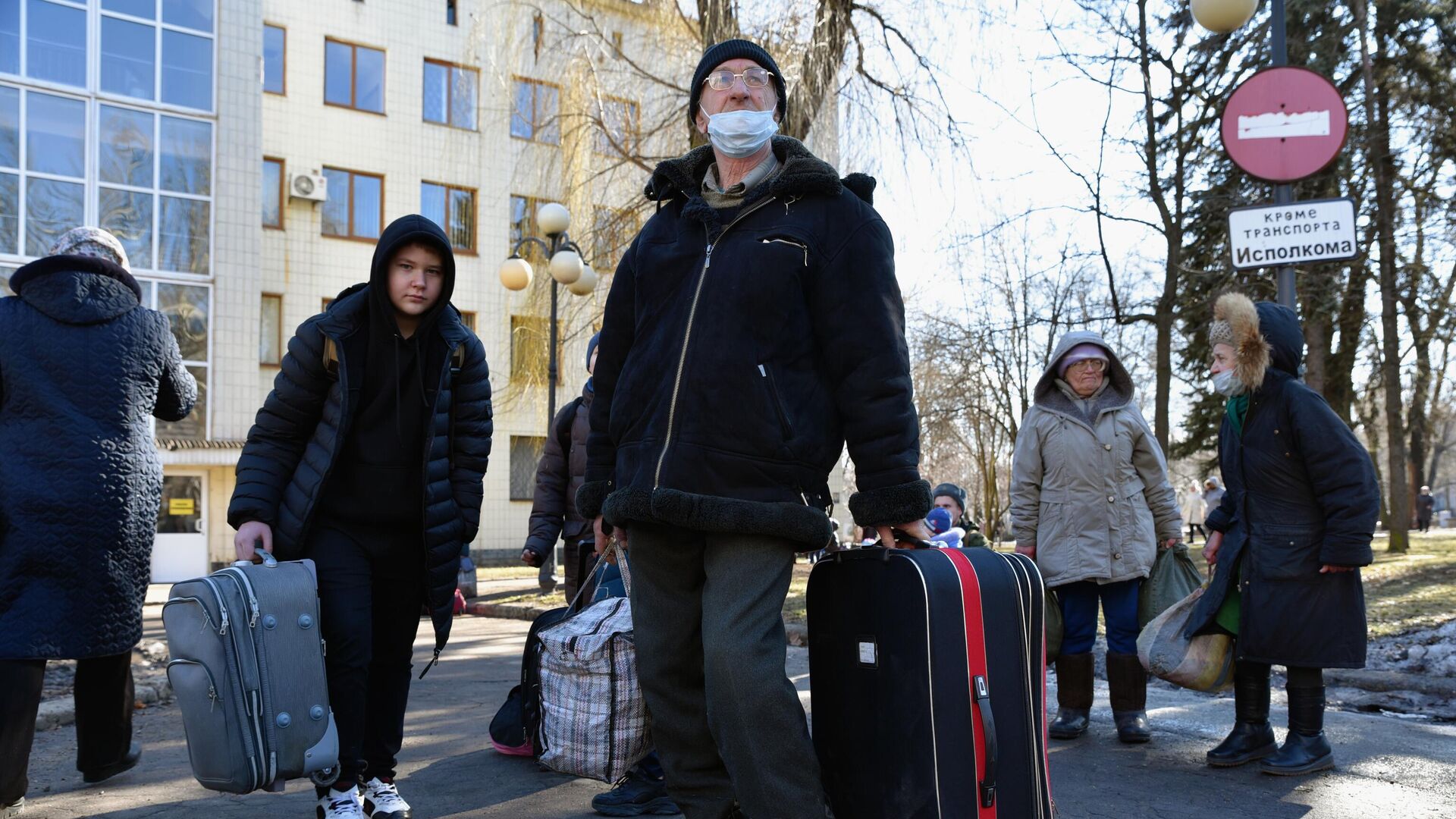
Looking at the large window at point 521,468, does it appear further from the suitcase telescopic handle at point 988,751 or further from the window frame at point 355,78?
the suitcase telescopic handle at point 988,751

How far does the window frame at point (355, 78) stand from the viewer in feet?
87.4

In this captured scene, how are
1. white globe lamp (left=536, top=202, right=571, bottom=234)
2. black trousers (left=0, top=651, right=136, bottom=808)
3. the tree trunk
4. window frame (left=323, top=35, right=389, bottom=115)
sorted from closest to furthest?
black trousers (left=0, top=651, right=136, bottom=808), white globe lamp (left=536, top=202, right=571, bottom=234), the tree trunk, window frame (left=323, top=35, right=389, bottom=115)

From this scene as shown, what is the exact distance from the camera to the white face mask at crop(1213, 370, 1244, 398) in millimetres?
5281

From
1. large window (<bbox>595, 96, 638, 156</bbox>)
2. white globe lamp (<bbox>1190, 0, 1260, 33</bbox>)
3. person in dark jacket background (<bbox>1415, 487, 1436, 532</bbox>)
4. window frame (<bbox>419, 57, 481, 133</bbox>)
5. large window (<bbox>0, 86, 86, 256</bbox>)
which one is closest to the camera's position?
white globe lamp (<bbox>1190, 0, 1260, 33</bbox>)

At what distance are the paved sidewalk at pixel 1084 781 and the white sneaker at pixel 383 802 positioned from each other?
0.20 metres

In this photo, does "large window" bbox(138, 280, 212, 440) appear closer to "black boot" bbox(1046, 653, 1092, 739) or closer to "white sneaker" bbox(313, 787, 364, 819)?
"black boot" bbox(1046, 653, 1092, 739)

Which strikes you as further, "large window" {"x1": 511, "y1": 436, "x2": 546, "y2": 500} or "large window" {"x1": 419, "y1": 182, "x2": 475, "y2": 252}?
"large window" {"x1": 511, "y1": 436, "x2": 546, "y2": 500}

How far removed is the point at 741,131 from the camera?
3449 mm

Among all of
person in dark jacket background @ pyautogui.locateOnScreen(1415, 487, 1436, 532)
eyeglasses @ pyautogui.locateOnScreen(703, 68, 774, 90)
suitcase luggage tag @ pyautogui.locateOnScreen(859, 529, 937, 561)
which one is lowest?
person in dark jacket background @ pyautogui.locateOnScreen(1415, 487, 1436, 532)

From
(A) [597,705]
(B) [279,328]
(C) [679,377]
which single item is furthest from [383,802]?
(B) [279,328]

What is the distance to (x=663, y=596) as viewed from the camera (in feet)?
11.0

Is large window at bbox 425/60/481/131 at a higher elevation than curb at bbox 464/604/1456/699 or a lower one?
higher

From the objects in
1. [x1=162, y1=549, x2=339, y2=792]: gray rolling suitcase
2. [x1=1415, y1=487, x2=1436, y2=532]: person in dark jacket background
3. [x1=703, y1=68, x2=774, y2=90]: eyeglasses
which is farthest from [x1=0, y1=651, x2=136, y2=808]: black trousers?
[x1=1415, y1=487, x2=1436, y2=532]: person in dark jacket background

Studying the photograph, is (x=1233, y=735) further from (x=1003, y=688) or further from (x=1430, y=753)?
(x=1003, y=688)
